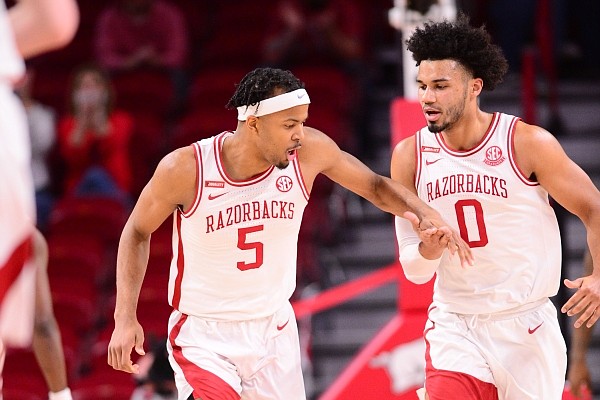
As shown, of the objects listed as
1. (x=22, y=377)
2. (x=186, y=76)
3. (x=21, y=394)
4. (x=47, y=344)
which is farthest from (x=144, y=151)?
(x=47, y=344)

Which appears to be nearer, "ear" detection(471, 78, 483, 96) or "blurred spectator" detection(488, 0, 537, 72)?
"ear" detection(471, 78, 483, 96)

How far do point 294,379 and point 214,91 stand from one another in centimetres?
570

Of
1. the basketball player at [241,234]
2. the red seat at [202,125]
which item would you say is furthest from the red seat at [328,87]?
the basketball player at [241,234]

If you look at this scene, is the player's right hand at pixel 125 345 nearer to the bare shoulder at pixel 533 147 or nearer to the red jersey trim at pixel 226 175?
the red jersey trim at pixel 226 175

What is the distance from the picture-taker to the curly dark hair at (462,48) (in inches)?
204

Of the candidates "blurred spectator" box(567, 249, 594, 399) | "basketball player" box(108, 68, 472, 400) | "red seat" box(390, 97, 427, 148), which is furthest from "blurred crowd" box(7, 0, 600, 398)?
"basketball player" box(108, 68, 472, 400)

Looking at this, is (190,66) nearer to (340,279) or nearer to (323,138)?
(340,279)

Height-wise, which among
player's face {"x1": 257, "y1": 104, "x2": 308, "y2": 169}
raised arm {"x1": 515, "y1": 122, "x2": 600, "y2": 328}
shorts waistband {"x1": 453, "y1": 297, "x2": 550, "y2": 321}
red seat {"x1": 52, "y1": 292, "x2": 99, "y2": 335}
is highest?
player's face {"x1": 257, "y1": 104, "x2": 308, "y2": 169}

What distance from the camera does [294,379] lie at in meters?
5.14

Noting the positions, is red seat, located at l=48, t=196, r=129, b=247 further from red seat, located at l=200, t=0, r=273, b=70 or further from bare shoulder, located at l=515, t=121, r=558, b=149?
bare shoulder, located at l=515, t=121, r=558, b=149

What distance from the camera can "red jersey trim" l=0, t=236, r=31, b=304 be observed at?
2.40 metres

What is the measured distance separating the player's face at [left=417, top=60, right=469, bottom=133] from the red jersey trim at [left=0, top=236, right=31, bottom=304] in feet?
9.52

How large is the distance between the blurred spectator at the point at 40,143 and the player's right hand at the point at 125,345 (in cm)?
521

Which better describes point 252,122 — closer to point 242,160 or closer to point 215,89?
point 242,160
